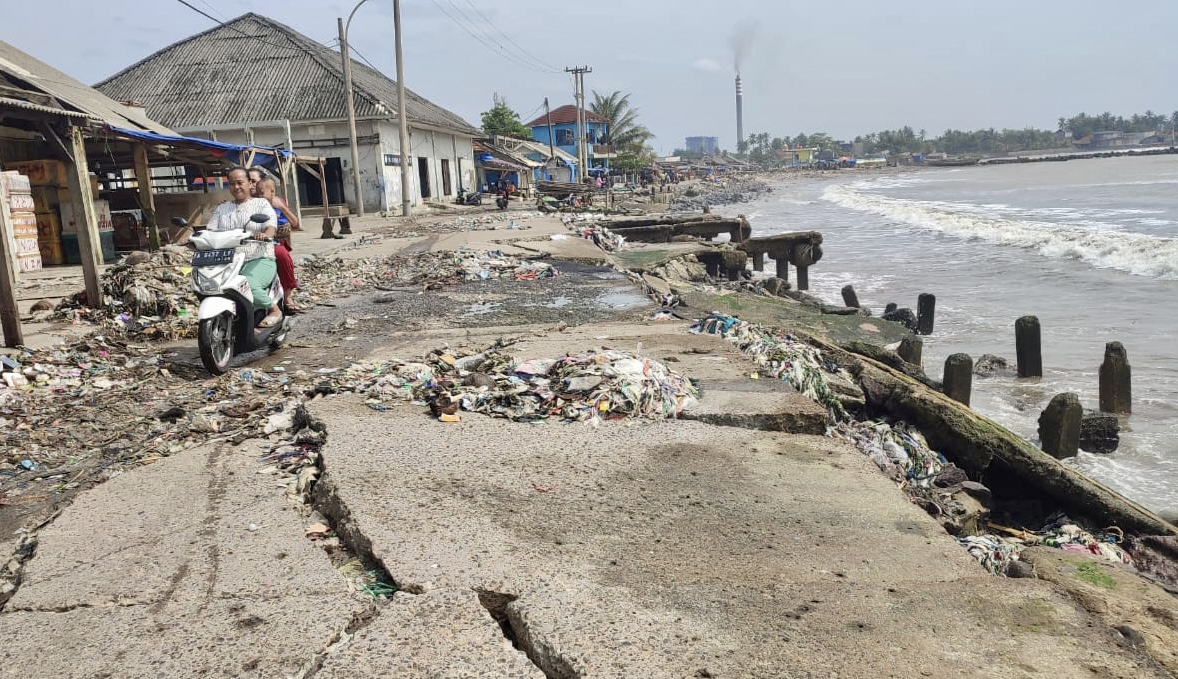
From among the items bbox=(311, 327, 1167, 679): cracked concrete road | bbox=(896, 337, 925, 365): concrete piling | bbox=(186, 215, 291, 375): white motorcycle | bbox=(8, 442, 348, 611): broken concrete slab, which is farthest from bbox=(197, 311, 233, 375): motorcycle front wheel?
bbox=(896, 337, 925, 365): concrete piling

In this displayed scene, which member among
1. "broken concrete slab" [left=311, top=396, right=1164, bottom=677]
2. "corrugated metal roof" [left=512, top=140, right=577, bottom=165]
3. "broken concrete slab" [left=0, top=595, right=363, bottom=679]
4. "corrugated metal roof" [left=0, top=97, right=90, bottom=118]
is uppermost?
"corrugated metal roof" [left=512, top=140, right=577, bottom=165]

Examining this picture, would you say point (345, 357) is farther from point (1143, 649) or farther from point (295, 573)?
point (1143, 649)

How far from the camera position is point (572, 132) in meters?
71.3

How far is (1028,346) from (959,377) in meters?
2.62

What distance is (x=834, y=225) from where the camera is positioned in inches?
1394

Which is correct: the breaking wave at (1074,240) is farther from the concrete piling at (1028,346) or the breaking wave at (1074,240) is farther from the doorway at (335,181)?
the doorway at (335,181)

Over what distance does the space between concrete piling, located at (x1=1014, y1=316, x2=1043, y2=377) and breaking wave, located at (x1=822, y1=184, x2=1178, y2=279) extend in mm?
11206

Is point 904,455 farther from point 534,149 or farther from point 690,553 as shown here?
point 534,149

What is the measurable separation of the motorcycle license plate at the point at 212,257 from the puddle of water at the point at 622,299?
3907mm

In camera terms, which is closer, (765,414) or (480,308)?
(765,414)

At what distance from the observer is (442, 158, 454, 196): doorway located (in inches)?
1427

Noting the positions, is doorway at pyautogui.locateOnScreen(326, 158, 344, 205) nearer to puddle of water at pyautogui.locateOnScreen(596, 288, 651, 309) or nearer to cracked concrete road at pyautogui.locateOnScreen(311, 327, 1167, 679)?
puddle of water at pyautogui.locateOnScreen(596, 288, 651, 309)

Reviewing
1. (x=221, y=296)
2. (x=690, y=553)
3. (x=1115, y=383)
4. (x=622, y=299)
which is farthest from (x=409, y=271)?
(x=690, y=553)

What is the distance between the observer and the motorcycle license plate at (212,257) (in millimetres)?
5664
